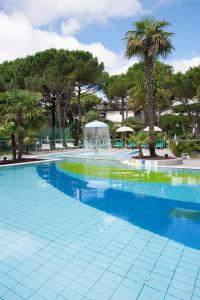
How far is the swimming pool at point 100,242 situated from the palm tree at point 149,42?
742 cm

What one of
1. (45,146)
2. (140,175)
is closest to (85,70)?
(45,146)

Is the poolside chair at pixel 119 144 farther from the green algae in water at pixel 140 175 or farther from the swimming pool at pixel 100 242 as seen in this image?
the swimming pool at pixel 100 242

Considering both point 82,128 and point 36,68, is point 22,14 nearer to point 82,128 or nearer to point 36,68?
point 36,68

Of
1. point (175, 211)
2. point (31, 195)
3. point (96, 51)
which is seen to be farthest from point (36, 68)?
point (175, 211)

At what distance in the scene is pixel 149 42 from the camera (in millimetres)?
14445

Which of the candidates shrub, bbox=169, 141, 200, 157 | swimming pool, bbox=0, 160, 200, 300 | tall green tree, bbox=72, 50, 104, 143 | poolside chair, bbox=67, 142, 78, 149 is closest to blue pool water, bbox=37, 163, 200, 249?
swimming pool, bbox=0, 160, 200, 300

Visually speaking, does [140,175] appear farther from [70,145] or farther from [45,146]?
[70,145]

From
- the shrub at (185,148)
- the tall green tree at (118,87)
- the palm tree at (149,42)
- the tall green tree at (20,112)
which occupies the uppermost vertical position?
the tall green tree at (118,87)

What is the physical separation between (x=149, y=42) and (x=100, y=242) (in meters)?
12.1

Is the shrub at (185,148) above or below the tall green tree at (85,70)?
below

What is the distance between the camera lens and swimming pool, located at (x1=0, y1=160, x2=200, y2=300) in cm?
364

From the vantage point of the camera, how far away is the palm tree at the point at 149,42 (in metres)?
14.1

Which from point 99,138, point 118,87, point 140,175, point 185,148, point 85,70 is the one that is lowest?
point 140,175

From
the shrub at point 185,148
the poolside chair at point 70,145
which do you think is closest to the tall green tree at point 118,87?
the poolside chair at point 70,145
